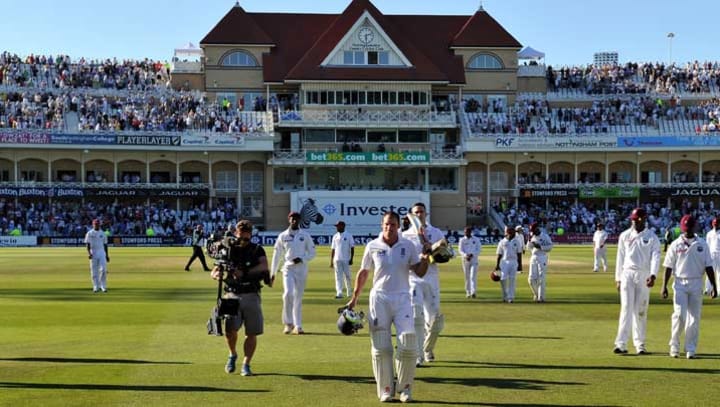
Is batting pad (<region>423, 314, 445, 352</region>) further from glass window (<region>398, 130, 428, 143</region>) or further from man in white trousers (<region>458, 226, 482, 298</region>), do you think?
glass window (<region>398, 130, 428, 143</region>)

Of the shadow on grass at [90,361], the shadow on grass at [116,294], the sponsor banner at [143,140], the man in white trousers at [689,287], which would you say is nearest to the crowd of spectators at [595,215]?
the sponsor banner at [143,140]

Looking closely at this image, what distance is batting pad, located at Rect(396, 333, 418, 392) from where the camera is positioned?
12047 millimetres

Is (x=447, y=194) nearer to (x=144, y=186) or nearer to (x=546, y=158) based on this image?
(x=546, y=158)

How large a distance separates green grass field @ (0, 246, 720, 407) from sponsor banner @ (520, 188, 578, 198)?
50779mm

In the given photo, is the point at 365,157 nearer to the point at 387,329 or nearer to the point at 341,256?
the point at 341,256

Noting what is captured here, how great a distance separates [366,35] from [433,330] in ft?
223

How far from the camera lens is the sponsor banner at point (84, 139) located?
245ft

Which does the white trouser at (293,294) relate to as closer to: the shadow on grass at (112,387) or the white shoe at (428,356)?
the white shoe at (428,356)

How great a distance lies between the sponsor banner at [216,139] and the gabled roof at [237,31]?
31.1 ft

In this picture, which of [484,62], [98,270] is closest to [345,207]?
[484,62]

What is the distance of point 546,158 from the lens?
80312mm

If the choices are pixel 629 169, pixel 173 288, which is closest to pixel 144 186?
pixel 629 169

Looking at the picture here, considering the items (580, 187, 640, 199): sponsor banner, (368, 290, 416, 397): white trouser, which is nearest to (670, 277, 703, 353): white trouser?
(368, 290, 416, 397): white trouser

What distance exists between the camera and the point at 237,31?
279 feet
